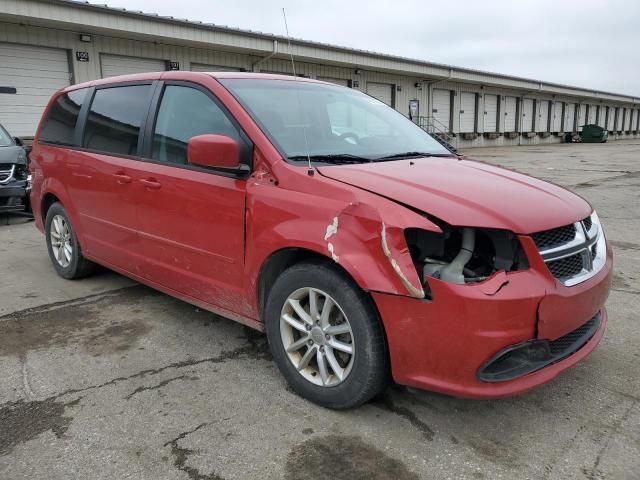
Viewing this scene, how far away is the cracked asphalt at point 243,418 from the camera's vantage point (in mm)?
2211

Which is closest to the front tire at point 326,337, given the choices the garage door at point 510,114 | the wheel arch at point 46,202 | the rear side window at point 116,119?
the rear side window at point 116,119

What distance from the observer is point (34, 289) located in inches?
183

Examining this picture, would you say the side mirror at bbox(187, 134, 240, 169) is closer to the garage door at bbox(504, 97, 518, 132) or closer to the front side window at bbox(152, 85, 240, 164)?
the front side window at bbox(152, 85, 240, 164)

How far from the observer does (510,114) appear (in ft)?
119

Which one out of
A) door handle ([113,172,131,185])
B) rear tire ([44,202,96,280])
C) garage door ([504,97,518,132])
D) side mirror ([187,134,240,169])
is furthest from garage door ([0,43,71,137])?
garage door ([504,97,518,132])

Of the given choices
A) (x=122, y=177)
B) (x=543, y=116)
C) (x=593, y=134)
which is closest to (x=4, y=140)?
(x=122, y=177)

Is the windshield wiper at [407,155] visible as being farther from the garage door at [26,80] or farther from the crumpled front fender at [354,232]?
the garage door at [26,80]

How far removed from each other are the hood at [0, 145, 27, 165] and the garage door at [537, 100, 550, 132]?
3965 centimetres

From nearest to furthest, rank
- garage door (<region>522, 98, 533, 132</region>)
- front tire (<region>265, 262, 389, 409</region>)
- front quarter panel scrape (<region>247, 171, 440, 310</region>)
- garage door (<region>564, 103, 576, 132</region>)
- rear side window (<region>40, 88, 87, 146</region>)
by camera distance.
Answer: front quarter panel scrape (<region>247, 171, 440, 310</region>), front tire (<region>265, 262, 389, 409</region>), rear side window (<region>40, 88, 87, 146</region>), garage door (<region>522, 98, 533, 132</region>), garage door (<region>564, 103, 576, 132</region>)

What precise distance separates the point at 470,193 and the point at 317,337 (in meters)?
1.03

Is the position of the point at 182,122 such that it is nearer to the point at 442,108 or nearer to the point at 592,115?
the point at 442,108

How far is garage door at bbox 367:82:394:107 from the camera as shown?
23.8 meters

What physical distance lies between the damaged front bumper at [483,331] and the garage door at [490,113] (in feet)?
109

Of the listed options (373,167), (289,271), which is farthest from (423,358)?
(373,167)
